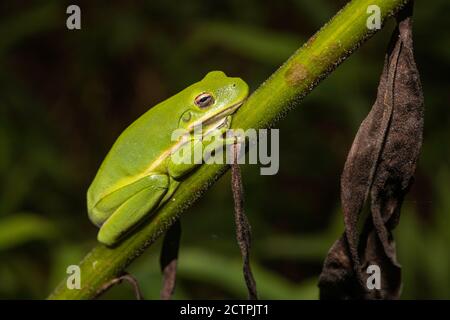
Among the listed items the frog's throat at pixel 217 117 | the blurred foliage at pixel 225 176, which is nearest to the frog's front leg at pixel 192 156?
the frog's throat at pixel 217 117

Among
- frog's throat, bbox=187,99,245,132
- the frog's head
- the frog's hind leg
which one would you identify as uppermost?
the frog's head

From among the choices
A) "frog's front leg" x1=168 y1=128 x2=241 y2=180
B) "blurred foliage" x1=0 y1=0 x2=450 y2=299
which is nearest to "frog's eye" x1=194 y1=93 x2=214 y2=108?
"frog's front leg" x1=168 y1=128 x2=241 y2=180

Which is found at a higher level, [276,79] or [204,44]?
[204,44]

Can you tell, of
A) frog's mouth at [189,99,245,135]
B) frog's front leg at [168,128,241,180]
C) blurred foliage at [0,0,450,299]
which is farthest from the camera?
blurred foliage at [0,0,450,299]

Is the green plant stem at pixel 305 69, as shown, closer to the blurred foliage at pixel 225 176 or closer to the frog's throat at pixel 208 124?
the frog's throat at pixel 208 124

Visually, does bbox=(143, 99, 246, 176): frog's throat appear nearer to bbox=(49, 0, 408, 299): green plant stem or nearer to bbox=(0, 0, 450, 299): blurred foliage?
bbox=(49, 0, 408, 299): green plant stem
